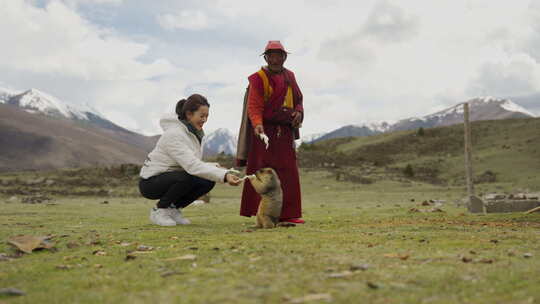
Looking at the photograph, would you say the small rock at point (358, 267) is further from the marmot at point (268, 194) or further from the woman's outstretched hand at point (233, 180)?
the marmot at point (268, 194)

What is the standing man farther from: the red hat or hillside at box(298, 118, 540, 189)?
hillside at box(298, 118, 540, 189)

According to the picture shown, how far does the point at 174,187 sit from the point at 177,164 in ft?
1.04

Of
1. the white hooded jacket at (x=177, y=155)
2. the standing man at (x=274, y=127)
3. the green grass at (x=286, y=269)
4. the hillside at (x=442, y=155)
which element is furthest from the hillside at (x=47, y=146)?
the green grass at (x=286, y=269)

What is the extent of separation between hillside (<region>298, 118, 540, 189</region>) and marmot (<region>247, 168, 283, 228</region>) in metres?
19.3

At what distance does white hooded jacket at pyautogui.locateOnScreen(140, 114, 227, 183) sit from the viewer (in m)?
5.90

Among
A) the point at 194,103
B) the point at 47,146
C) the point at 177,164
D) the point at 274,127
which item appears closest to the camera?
the point at 194,103

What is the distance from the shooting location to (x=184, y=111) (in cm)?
643

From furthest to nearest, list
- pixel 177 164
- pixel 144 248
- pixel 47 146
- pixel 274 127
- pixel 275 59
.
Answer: pixel 47 146
pixel 274 127
pixel 275 59
pixel 177 164
pixel 144 248

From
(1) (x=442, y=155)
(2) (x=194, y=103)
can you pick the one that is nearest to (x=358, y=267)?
(2) (x=194, y=103)

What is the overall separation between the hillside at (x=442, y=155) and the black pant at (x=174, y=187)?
1897 centimetres

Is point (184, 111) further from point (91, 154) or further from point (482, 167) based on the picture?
point (91, 154)

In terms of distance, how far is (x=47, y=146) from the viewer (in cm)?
10656

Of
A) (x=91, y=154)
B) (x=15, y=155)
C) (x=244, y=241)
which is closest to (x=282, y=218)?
(x=244, y=241)

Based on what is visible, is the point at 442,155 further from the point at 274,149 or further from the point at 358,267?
the point at 358,267
